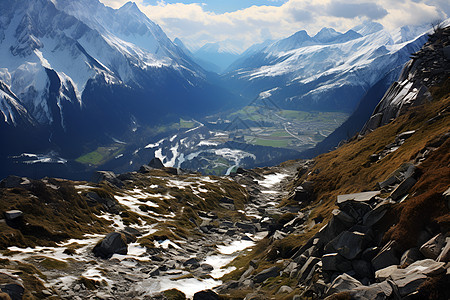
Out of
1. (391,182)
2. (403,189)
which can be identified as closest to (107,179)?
(391,182)

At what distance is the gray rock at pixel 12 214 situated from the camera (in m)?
45.8

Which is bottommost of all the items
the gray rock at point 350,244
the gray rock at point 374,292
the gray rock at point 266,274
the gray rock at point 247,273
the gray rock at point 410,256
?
the gray rock at point 247,273

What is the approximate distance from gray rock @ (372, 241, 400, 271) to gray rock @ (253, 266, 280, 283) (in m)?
12.9

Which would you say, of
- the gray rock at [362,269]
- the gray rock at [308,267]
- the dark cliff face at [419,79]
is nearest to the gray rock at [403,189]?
the gray rock at [362,269]

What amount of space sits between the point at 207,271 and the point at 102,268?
13782 mm

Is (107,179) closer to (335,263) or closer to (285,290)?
(285,290)

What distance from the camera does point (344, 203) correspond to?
29.7m

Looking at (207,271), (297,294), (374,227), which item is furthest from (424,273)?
(207,271)

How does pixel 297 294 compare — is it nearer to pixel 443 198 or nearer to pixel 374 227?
pixel 374 227

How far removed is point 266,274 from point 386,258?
14591mm

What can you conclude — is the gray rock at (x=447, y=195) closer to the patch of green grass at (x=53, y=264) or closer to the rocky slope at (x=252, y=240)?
the rocky slope at (x=252, y=240)

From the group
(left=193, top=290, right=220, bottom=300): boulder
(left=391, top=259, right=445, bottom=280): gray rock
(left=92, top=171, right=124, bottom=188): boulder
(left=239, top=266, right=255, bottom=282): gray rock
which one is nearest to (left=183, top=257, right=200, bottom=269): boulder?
(left=239, top=266, right=255, bottom=282): gray rock

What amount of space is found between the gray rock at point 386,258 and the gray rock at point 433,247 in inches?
83.3

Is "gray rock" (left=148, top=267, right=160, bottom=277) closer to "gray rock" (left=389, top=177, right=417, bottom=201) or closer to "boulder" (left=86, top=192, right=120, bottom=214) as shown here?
"gray rock" (left=389, top=177, right=417, bottom=201)
